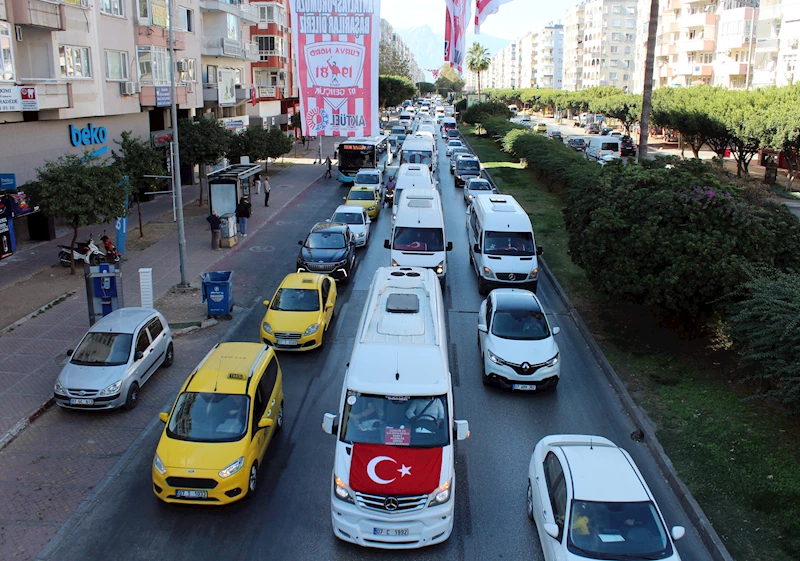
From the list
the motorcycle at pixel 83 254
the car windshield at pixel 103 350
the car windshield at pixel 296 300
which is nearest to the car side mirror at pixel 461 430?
the car windshield at pixel 103 350

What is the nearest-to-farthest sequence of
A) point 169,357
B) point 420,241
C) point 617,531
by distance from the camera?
1. point 617,531
2. point 169,357
3. point 420,241

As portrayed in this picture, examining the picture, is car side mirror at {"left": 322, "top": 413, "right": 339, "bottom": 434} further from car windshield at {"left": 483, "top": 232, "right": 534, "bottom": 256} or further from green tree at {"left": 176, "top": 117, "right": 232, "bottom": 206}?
green tree at {"left": 176, "top": 117, "right": 232, "bottom": 206}

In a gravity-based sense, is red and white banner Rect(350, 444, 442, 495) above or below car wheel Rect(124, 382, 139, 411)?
above

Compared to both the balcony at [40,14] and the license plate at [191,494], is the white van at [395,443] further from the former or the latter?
the balcony at [40,14]

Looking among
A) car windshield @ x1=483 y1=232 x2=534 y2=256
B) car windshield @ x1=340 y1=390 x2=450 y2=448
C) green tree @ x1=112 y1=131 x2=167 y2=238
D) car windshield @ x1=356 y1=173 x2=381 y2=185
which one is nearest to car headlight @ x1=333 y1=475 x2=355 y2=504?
car windshield @ x1=340 y1=390 x2=450 y2=448

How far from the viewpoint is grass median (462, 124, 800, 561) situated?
9883mm

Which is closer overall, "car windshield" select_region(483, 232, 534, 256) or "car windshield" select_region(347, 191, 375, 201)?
"car windshield" select_region(483, 232, 534, 256)

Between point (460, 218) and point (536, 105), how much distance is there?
105 metres

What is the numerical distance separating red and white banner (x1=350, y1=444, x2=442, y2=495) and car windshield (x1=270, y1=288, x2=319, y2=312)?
306 inches

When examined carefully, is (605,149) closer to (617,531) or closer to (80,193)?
(80,193)

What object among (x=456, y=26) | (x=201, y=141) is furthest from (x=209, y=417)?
(x=201, y=141)

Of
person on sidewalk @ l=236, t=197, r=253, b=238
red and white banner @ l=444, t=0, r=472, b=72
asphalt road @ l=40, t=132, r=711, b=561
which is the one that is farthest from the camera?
person on sidewalk @ l=236, t=197, r=253, b=238

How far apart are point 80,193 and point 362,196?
14.5 meters

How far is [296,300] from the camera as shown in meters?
17.1
